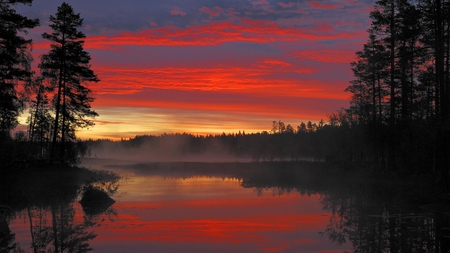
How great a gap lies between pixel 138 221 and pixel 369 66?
39532 mm

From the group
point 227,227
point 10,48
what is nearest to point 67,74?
point 10,48

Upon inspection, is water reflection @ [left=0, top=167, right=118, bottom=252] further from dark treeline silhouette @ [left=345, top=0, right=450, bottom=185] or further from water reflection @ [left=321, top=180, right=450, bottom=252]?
dark treeline silhouette @ [left=345, top=0, right=450, bottom=185]

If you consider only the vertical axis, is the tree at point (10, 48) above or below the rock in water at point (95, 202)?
above

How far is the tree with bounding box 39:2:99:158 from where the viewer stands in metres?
41.9

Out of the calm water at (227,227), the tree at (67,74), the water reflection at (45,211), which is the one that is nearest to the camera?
the calm water at (227,227)

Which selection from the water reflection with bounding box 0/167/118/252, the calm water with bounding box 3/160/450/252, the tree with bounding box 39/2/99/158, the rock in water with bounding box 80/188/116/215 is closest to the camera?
the calm water with bounding box 3/160/450/252

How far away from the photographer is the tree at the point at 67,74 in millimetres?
41938

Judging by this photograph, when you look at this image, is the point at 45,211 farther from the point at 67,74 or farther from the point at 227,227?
the point at 67,74

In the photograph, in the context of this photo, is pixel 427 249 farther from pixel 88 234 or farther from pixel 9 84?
pixel 9 84

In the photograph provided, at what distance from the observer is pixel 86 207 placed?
23047mm

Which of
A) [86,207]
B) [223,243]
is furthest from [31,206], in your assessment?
[223,243]

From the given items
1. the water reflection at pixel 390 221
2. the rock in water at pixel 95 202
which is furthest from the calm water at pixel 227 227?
the rock in water at pixel 95 202

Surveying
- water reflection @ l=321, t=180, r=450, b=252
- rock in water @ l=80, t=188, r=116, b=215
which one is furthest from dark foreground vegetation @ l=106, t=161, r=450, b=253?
rock in water @ l=80, t=188, r=116, b=215

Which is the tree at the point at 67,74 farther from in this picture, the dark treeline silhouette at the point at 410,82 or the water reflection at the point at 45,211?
the dark treeline silhouette at the point at 410,82
